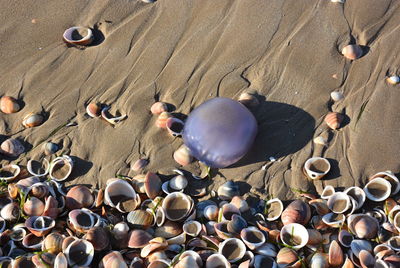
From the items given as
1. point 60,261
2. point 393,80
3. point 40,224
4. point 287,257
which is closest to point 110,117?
point 40,224

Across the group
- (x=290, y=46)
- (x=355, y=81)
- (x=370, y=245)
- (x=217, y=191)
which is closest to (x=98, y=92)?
(x=217, y=191)

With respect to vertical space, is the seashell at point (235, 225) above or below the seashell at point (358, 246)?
above

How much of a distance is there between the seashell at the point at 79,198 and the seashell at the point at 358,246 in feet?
7.21

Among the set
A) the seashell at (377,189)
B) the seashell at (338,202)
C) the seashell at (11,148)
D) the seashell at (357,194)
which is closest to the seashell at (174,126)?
the seashell at (11,148)

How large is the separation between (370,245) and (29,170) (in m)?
2.99

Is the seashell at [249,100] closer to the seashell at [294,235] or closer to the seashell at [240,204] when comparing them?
the seashell at [240,204]

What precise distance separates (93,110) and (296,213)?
2085 mm

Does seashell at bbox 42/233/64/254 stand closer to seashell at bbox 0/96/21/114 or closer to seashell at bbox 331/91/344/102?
seashell at bbox 0/96/21/114

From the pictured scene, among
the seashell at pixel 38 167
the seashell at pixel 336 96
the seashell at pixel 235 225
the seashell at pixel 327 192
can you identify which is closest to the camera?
the seashell at pixel 235 225

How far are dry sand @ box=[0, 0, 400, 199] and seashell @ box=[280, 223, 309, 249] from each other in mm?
329

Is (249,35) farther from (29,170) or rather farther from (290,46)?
(29,170)

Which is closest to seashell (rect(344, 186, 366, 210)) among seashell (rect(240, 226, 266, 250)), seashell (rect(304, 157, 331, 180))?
seashell (rect(304, 157, 331, 180))

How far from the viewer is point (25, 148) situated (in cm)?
427

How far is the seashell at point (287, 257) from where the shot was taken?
12.0 ft
